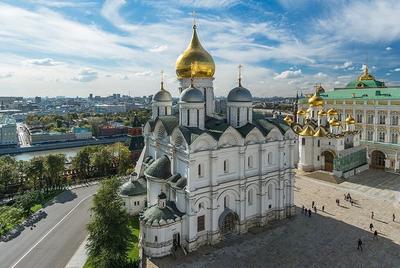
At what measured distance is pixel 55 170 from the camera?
28.5 m

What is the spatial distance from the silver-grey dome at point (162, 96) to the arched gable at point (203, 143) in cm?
853

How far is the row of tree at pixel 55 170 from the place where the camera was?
27.8 metres

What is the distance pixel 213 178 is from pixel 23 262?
11.3 metres

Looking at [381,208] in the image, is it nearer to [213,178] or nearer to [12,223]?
[213,178]

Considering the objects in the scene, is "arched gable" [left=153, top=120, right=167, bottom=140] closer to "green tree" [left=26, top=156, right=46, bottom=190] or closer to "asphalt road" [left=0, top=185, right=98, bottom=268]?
"asphalt road" [left=0, top=185, right=98, bottom=268]

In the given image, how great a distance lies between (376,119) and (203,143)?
26.8 meters

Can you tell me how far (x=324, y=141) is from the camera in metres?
32.0

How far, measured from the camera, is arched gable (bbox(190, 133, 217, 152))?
16.2m

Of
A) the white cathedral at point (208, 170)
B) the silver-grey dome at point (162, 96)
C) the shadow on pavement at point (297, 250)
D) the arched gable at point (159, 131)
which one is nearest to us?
the shadow on pavement at point (297, 250)

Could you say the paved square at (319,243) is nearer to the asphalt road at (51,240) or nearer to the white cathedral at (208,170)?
the white cathedral at (208,170)

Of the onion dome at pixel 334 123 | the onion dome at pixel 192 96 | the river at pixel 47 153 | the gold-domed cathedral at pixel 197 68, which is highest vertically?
the gold-domed cathedral at pixel 197 68

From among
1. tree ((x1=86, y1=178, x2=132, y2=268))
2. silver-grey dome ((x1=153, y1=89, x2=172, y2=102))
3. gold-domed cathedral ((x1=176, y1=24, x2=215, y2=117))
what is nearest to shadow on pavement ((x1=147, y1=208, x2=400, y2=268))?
tree ((x1=86, y1=178, x2=132, y2=268))

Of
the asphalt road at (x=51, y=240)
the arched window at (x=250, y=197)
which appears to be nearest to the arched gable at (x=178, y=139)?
the arched window at (x=250, y=197)

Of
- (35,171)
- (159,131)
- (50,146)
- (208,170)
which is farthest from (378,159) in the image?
(50,146)
